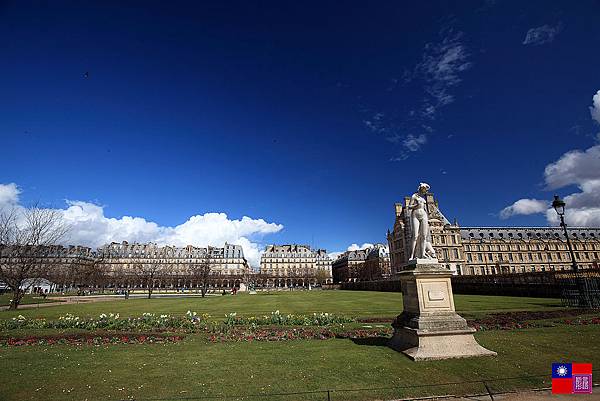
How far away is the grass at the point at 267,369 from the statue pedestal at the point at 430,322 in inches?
18.6

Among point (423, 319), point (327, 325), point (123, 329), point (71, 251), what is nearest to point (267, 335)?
point (327, 325)

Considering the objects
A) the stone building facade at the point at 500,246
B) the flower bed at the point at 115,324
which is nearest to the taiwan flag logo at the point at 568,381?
the flower bed at the point at 115,324

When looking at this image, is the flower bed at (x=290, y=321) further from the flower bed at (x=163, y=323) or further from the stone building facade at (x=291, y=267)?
the stone building facade at (x=291, y=267)

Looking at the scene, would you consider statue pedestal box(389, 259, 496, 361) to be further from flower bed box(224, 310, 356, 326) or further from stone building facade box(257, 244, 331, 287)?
stone building facade box(257, 244, 331, 287)

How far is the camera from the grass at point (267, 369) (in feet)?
23.8

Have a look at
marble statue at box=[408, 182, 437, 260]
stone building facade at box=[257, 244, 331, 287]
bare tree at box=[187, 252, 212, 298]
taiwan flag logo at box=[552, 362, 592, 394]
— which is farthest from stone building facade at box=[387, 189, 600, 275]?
taiwan flag logo at box=[552, 362, 592, 394]

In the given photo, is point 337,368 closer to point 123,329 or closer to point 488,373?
point 488,373

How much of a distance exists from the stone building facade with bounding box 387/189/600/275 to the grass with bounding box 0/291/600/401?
78.4m

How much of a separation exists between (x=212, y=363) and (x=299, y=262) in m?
143

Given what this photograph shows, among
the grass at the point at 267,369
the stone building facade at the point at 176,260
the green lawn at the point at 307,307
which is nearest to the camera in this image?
the grass at the point at 267,369

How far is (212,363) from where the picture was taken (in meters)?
9.59

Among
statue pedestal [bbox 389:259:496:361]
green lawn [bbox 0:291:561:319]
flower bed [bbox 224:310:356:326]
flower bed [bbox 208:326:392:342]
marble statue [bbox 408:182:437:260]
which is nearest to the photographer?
statue pedestal [bbox 389:259:496:361]

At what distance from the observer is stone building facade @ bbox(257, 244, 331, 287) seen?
140 m

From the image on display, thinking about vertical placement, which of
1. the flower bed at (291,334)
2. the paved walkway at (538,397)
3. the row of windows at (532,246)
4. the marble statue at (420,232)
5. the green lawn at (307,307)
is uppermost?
the row of windows at (532,246)
